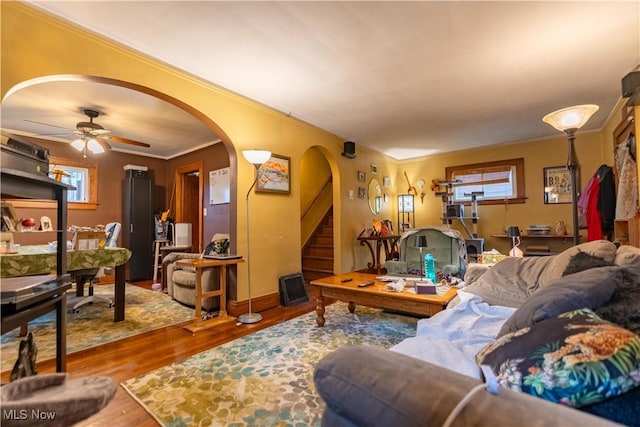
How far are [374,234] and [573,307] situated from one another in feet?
13.5

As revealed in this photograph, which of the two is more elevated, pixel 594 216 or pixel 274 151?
pixel 274 151

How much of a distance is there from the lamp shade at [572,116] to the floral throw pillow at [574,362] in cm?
201

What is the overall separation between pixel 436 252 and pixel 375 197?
2.29 metres

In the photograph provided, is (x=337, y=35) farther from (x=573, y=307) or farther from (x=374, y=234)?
(x=374, y=234)

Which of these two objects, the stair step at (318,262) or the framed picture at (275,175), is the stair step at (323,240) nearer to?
the stair step at (318,262)

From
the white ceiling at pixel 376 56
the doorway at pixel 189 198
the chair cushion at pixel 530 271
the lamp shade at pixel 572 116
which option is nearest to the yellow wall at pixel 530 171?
the white ceiling at pixel 376 56

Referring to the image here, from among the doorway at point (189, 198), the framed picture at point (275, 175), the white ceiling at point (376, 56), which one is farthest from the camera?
the doorway at point (189, 198)

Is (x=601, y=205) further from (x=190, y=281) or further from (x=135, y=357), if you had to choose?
(x=135, y=357)

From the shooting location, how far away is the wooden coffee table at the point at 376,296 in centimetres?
203

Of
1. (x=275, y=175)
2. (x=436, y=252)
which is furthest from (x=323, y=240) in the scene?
(x=436, y=252)

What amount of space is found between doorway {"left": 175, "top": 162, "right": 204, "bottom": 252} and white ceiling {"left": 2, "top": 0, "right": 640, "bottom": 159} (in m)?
1.49

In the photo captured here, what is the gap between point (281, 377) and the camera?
1.86m

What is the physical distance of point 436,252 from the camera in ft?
11.7

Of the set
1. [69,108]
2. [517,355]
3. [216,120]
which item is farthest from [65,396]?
[69,108]
